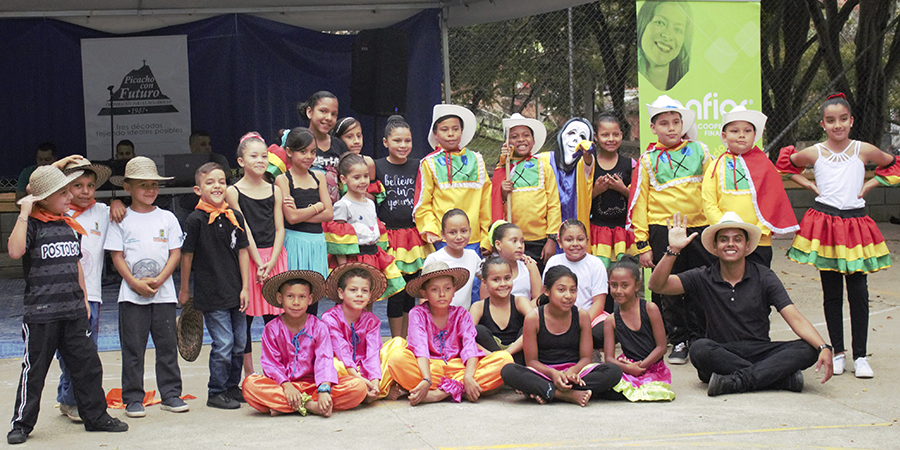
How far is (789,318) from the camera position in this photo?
456 cm

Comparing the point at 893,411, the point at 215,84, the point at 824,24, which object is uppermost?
the point at 824,24

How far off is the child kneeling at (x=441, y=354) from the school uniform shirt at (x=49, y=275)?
1563mm

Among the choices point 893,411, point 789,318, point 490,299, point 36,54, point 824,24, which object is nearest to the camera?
point 893,411

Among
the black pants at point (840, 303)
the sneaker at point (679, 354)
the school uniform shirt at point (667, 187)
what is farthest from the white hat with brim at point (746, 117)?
the sneaker at point (679, 354)

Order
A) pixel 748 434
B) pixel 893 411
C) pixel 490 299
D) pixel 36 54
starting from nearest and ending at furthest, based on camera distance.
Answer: pixel 748 434, pixel 893 411, pixel 490 299, pixel 36 54

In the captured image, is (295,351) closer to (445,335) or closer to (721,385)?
(445,335)

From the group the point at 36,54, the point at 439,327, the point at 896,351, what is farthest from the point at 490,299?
the point at 36,54

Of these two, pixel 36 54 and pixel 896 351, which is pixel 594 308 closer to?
pixel 896 351

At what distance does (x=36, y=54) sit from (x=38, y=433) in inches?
226

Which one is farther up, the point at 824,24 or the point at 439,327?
the point at 824,24

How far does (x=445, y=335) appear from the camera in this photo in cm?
472

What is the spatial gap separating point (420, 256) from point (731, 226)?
1861 millimetres

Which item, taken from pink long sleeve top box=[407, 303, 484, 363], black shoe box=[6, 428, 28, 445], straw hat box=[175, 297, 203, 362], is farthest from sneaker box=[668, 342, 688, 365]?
black shoe box=[6, 428, 28, 445]

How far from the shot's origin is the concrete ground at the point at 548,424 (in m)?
3.68
